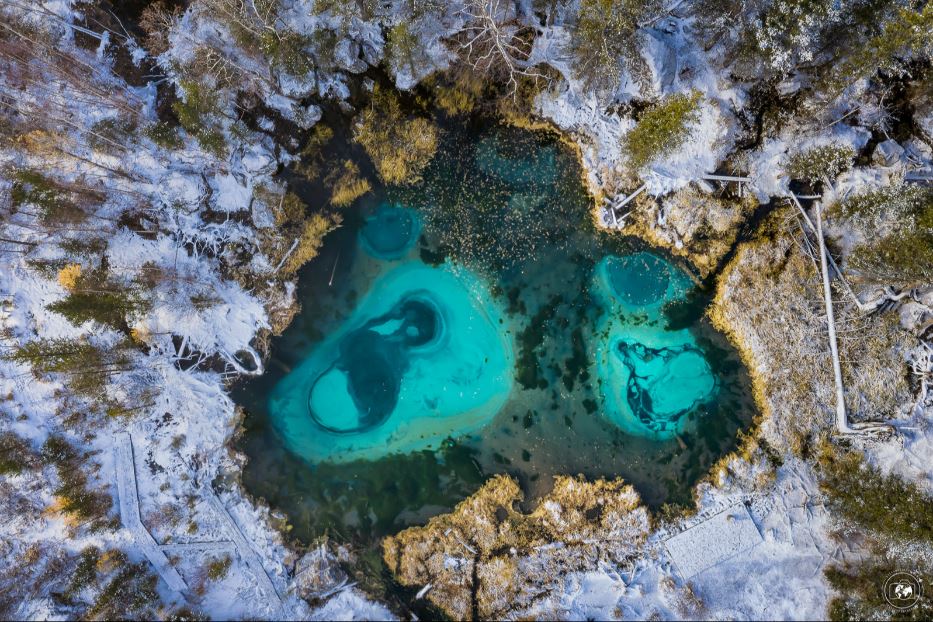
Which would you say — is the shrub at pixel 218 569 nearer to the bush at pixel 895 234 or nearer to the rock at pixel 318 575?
the rock at pixel 318 575

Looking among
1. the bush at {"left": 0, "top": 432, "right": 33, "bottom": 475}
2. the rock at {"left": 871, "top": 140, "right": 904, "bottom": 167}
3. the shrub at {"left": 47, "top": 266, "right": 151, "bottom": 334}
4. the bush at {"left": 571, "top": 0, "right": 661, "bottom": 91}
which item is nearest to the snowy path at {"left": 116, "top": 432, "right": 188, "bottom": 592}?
the bush at {"left": 0, "top": 432, "right": 33, "bottom": 475}

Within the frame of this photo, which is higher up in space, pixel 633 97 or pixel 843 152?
pixel 843 152

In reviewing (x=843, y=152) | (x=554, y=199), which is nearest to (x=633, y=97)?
(x=554, y=199)

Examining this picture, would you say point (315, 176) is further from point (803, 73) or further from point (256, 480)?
point (803, 73)

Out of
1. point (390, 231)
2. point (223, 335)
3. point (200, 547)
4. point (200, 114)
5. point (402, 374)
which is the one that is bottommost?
point (200, 547)

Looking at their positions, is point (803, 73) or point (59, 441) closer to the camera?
point (803, 73)

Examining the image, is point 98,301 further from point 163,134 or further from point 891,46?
point 891,46

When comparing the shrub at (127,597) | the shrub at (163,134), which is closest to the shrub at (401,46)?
the shrub at (163,134)

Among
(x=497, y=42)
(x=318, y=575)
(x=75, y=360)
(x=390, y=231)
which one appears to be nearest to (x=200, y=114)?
(x=390, y=231)
